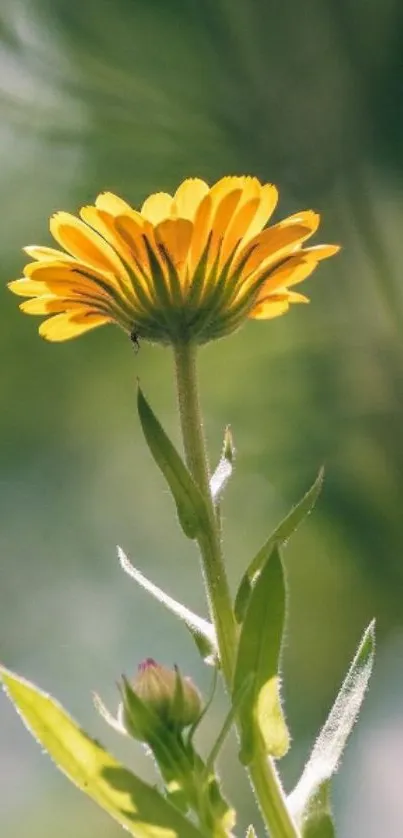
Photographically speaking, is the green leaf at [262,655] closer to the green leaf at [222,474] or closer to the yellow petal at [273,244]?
the green leaf at [222,474]

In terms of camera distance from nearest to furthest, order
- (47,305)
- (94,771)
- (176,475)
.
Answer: (94,771) < (176,475) < (47,305)

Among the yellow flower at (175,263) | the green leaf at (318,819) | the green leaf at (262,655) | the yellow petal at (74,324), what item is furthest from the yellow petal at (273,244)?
the green leaf at (318,819)

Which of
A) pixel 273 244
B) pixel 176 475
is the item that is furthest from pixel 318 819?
pixel 273 244

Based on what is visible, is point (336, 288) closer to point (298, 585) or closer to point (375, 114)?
point (375, 114)

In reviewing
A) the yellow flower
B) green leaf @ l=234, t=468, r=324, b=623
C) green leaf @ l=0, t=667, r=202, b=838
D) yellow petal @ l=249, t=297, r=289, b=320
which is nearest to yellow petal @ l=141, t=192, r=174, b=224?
the yellow flower

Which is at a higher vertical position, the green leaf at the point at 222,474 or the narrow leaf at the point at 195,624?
the green leaf at the point at 222,474

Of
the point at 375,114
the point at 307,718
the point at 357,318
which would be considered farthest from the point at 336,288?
the point at 307,718

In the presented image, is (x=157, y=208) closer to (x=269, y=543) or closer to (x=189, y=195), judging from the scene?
(x=189, y=195)
